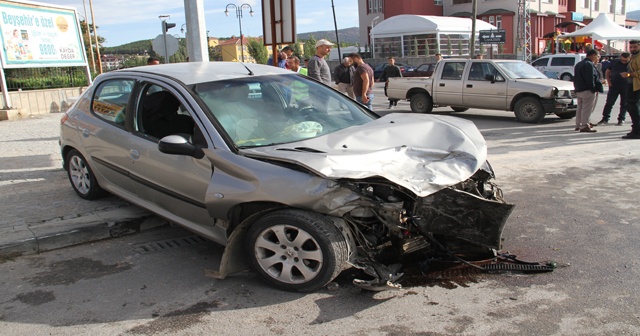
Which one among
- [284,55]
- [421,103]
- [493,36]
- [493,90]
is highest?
[493,36]

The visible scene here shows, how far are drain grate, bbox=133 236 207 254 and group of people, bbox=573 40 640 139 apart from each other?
27.8 feet

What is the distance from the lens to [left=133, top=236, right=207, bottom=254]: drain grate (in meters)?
4.79

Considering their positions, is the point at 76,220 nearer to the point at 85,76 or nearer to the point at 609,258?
the point at 609,258

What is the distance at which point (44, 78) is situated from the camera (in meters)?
17.4

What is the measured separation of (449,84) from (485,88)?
3.37 ft

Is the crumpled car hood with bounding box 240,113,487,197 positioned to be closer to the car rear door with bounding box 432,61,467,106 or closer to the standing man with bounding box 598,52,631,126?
the standing man with bounding box 598,52,631,126

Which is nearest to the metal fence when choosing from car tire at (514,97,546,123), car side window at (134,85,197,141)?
car side window at (134,85,197,141)

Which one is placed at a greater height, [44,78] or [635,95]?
[44,78]

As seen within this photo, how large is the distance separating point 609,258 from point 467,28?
45.4 meters

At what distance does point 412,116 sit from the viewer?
195 inches

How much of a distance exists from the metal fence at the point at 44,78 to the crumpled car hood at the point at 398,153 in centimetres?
1558

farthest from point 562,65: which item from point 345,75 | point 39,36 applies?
point 39,36

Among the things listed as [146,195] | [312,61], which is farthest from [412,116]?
[312,61]

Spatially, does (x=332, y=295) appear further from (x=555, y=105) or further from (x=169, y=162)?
(x=555, y=105)
